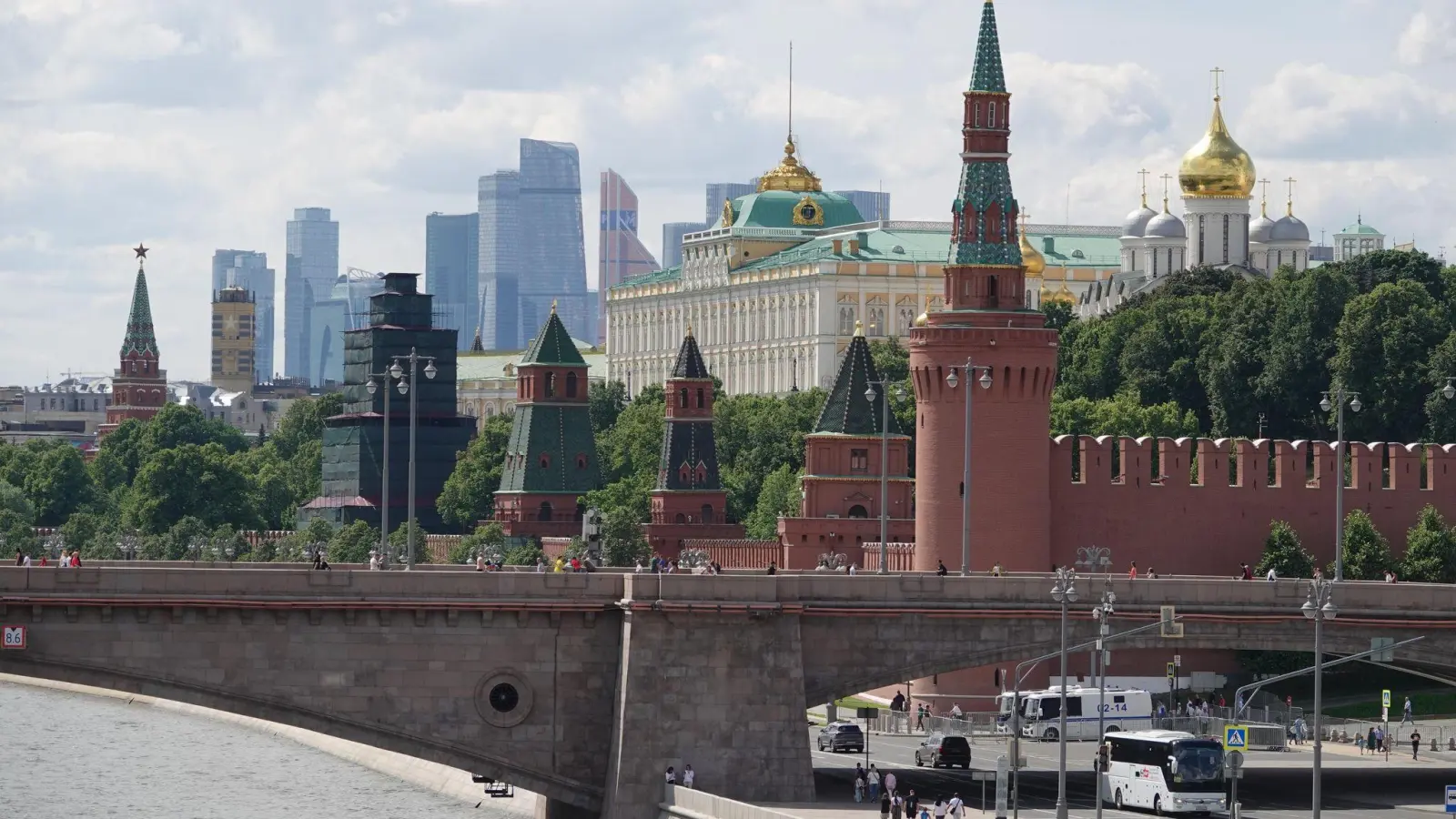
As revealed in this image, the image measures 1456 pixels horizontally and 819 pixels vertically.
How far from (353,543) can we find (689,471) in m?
23.9

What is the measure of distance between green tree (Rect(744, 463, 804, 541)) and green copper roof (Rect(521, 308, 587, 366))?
1433cm

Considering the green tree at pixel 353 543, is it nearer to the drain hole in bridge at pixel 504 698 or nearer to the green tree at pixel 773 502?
the green tree at pixel 773 502

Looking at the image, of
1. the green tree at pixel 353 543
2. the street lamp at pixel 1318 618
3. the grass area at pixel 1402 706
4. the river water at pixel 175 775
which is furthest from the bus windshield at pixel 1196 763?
the green tree at pixel 353 543

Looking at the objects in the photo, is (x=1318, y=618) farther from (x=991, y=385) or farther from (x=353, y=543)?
(x=353, y=543)

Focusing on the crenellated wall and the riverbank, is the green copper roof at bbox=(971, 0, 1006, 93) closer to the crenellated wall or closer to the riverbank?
the crenellated wall

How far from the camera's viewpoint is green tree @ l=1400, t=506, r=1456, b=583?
11900 centimetres

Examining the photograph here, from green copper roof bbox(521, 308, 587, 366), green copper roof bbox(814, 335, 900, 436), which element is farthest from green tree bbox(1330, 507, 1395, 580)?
green copper roof bbox(521, 308, 587, 366)

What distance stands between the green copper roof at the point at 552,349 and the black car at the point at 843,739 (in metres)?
78.8

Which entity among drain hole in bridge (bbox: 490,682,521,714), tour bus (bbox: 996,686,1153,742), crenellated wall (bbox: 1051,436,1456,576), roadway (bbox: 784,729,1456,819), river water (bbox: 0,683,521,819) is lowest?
river water (bbox: 0,683,521,819)

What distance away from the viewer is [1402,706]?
376ft

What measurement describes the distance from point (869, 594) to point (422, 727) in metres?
10.8

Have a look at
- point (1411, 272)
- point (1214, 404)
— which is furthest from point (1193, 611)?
point (1411, 272)

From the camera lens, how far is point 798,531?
470ft

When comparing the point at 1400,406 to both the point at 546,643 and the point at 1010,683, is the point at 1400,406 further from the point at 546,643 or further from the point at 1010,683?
the point at 546,643
